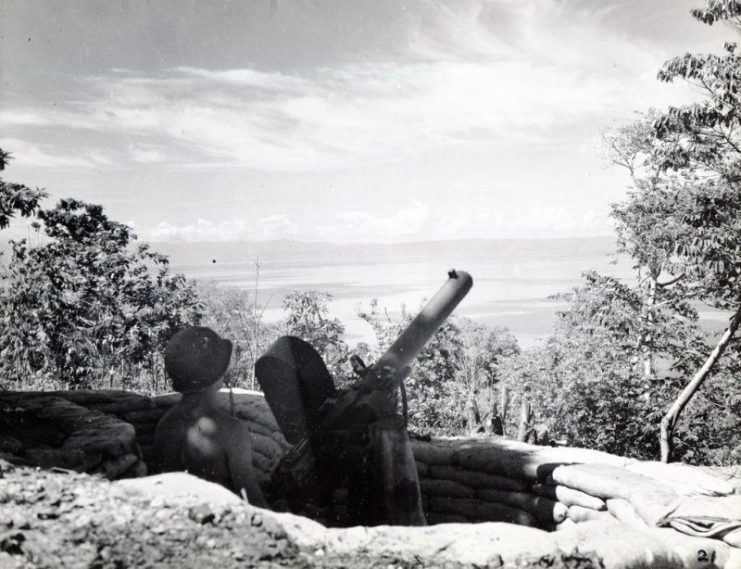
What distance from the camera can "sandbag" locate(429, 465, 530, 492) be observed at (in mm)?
5066

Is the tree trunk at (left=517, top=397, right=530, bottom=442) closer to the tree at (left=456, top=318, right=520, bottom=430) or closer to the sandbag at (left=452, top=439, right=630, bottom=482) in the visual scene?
the tree at (left=456, top=318, right=520, bottom=430)

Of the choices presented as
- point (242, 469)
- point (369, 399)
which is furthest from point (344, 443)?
point (242, 469)

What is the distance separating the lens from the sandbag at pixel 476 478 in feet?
16.6

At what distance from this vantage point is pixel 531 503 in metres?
4.87

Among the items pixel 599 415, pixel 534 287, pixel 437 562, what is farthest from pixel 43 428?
pixel 534 287

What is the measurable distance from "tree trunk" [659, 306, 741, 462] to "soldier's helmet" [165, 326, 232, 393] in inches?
239

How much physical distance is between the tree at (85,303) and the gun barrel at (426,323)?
6.07 metres

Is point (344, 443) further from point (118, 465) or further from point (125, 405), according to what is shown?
point (125, 405)

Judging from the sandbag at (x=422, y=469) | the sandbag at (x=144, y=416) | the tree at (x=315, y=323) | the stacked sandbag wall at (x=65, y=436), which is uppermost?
the tree at (x=315, y=323)

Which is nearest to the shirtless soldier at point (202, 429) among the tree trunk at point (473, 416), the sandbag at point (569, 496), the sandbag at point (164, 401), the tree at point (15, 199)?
the sandbag at point (164, 401)

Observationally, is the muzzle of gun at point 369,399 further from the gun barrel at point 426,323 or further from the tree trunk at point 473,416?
the tree trunk at point 473,416

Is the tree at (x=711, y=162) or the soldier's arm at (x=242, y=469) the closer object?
the soldier's arm at (x=242, y=469)

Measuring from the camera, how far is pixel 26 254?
9.05m

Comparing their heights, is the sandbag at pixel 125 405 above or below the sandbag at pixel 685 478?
above
